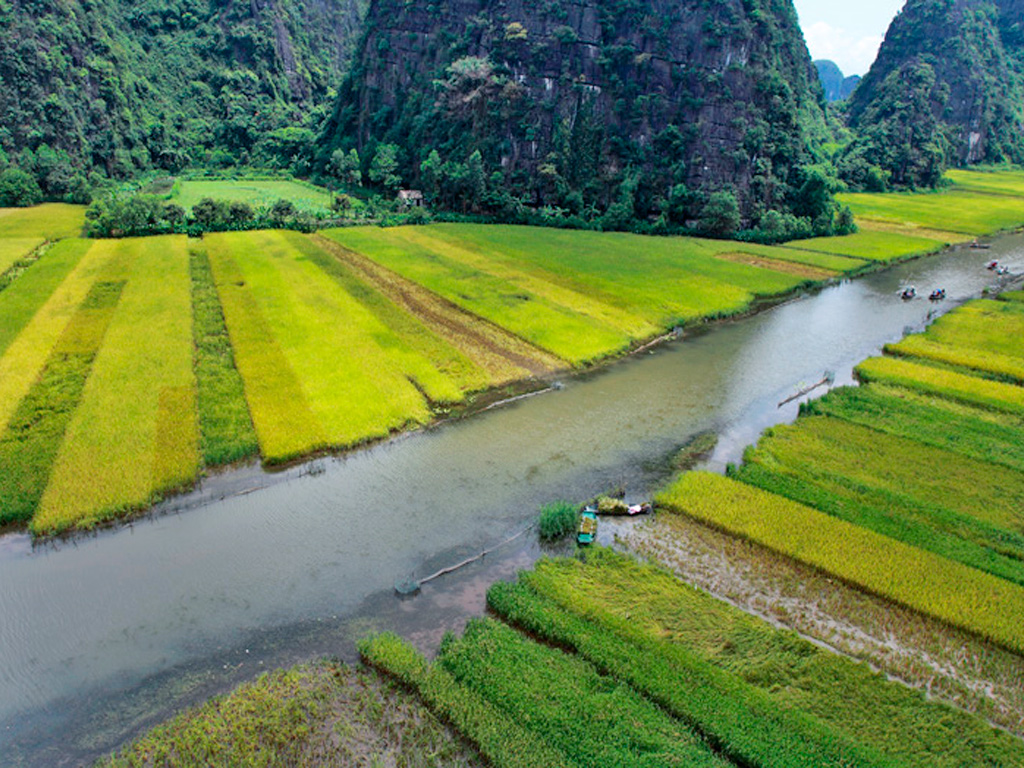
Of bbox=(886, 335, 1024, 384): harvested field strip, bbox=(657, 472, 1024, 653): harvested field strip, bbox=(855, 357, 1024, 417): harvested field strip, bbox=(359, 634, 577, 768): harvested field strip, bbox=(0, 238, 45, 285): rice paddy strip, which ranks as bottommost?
bbox=(359, 634, 577, 768): harvested field strip

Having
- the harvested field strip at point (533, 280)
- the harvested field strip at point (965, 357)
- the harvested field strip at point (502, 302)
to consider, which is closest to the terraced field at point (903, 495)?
the harvested field strip at point (965, 357)

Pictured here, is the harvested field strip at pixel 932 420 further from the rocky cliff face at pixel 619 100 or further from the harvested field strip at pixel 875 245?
the rocky cliff face at pixel 619 100

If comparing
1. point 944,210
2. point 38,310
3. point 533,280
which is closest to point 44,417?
point 38,310

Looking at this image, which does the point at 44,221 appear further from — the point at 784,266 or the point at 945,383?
the point at 945,383

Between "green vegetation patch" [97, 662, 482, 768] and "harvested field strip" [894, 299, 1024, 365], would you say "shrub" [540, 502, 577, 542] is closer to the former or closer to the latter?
"green vegetation patch" [97, 662, 482, 768]

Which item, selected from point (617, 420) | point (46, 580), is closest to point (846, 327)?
point (617, 420)

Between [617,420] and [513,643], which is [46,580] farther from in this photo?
[617,420]

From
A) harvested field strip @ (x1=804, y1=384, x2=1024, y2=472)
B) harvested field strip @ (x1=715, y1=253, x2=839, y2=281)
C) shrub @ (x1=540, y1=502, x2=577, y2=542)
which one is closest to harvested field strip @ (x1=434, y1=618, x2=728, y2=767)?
shrub @ (x1=540, y1=502, x2=577, y2=542)

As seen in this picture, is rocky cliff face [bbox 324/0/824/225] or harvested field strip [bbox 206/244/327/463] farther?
rocky cliff face [bbox 324/0/824/225]
